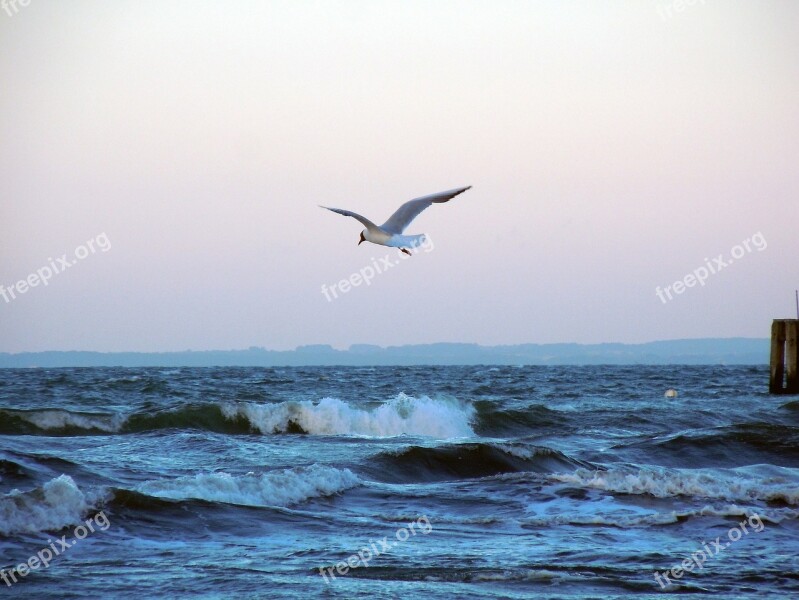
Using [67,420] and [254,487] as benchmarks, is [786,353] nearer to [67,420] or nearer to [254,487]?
[67,420]

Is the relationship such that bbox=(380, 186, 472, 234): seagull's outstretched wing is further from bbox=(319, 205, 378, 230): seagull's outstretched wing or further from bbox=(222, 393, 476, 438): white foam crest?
bbox=(222, 393, 476, 438): white foam crest

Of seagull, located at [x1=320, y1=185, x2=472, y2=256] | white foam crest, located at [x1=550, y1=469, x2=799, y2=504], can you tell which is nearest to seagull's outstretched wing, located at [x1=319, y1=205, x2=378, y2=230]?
seagull, located at [x1=320, y1=185, x2=472, y2=256]

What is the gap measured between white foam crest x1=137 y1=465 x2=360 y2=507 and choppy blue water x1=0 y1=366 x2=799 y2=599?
30mm

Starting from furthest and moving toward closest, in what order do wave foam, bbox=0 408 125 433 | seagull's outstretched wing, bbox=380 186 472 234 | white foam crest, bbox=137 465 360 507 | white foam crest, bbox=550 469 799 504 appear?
wave foam, bbox=0 408 125 433 → seagull's outstretched wing, bbox=380 186 472 234 → white foam crest, bbox=550 469 799 504 → white foam crest, bbox=137 465 360 507

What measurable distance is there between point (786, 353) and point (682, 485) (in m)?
22.7

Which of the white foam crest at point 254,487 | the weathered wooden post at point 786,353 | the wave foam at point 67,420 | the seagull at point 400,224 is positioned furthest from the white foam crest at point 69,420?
the weathered wooden post at point 786,353

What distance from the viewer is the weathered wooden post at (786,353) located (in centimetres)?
3241

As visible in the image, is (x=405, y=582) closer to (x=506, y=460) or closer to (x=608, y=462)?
(x=506, y=460)

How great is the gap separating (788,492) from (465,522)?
13.7ft

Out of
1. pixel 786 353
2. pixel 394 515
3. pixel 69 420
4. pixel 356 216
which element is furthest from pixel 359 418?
pixel 786 353

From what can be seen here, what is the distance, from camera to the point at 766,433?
19312mm

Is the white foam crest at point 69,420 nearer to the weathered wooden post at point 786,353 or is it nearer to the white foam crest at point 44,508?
the white foam crest at point 44,508

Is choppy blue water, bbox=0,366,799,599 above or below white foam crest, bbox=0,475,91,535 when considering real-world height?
below

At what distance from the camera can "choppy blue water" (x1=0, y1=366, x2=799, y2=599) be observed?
769 cm
